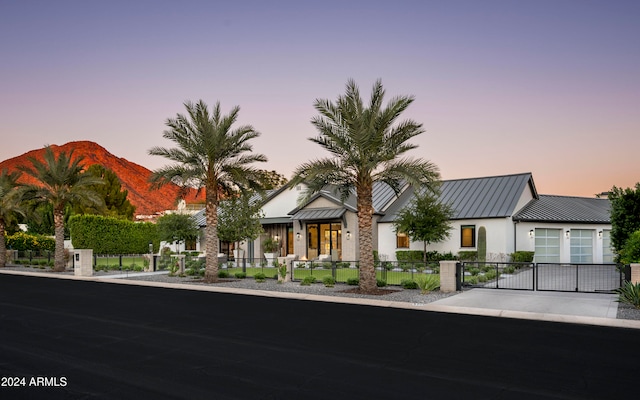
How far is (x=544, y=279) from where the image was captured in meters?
23.7

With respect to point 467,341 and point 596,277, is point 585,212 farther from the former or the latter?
point 467,341

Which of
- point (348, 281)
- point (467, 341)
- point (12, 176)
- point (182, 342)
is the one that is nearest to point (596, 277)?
point (348, 281)

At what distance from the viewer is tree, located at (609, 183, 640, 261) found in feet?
80.5

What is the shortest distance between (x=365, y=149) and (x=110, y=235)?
119 ft

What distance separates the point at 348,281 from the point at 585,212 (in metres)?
Answer: 25.4

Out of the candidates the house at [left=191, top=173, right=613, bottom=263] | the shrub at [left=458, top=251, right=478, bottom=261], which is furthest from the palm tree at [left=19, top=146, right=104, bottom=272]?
the shrub at [left=458, top=251, right=478, bottom=261]

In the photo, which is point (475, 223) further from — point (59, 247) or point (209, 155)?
point (59, 247)

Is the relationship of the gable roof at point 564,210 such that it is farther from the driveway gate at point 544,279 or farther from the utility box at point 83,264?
the utility box at point 83,264

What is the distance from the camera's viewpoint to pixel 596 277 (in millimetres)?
24969

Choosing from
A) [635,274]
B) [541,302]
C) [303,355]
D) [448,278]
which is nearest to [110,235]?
[448,278]

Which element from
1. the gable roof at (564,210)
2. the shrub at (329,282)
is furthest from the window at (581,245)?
the shrub at (329,282)

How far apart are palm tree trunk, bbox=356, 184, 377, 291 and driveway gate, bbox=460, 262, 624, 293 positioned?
4.15 metres

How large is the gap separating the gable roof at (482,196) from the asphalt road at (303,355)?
2077 centimetres

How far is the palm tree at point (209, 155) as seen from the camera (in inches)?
997
